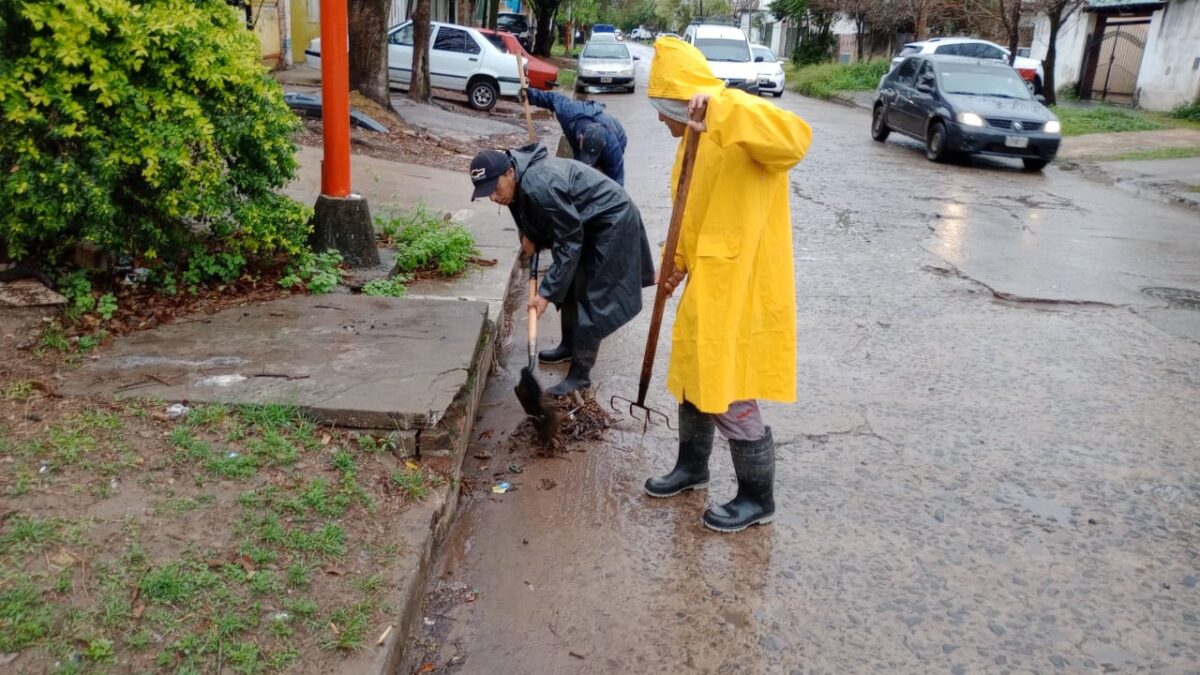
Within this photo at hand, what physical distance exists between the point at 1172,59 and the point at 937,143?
37.7 feet

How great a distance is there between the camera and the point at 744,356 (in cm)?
332

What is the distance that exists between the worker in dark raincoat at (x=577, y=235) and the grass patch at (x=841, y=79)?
995 inches

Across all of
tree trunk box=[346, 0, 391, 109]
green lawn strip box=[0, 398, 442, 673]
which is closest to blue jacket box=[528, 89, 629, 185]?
green lawn strip box=[0, 398, 442, 673]

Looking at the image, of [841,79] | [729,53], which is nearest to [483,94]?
[729,53]

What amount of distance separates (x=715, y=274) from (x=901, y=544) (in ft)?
4.32

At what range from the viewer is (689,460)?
3.88 meters

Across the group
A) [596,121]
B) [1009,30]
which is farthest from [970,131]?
[1009,30]

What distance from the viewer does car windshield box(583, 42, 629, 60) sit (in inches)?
968

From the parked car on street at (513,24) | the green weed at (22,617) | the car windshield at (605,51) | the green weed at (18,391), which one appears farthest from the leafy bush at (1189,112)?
the parked car on street at (513,24)

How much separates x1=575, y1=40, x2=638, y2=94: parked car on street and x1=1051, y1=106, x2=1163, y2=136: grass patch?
10.2m

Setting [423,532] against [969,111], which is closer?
[423,532]

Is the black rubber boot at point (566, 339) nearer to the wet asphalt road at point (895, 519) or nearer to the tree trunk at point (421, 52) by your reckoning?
the wet asphalt road at point (895, 519)

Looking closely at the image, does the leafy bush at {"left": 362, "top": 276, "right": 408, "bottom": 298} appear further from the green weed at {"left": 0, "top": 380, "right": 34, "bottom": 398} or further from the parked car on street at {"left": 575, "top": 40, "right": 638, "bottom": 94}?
the parked car on street at {"left": 575, "top": 40, "right": 638, "bottom": 94}

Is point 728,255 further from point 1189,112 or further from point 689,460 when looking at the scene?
point 1189,112
